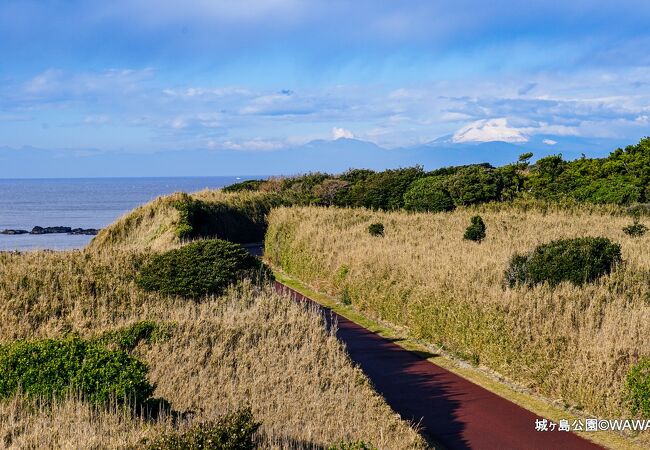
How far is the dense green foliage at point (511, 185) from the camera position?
36250mm

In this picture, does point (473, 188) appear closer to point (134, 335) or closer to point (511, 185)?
point (511, 185)

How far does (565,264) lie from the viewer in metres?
13.7

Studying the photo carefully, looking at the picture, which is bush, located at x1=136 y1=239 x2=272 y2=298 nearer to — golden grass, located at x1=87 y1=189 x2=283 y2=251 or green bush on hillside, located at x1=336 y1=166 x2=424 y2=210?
golden grass, located at x1=87 y1=189 x2=283 y2=251

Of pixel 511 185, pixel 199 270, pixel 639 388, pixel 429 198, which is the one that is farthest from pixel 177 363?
pixel 511 185

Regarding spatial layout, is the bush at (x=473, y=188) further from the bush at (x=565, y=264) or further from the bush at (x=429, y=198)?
the bush at (x=565, y=264)

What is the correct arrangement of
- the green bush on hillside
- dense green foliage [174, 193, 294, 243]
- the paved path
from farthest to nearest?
the green bush on hillside, dense green foliage [174, 193, 294, 243], the paved path

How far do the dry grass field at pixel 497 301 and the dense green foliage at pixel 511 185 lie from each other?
12567mm

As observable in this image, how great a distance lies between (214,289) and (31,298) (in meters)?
3.80

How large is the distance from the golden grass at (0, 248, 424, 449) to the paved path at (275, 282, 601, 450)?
81 centimetres

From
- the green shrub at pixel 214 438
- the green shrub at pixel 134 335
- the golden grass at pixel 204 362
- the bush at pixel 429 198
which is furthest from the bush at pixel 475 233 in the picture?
the green shrub at pixel 214 438

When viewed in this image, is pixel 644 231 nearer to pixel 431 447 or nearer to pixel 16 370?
pixel 431 447

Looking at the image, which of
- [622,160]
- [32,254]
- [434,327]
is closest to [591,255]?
[434,327]

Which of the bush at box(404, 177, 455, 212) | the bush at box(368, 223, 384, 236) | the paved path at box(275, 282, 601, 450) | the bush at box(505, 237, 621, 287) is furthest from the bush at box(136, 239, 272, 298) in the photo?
the bush at box(404, 177, 455, 212)

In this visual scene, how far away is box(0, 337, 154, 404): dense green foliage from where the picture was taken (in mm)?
8219
